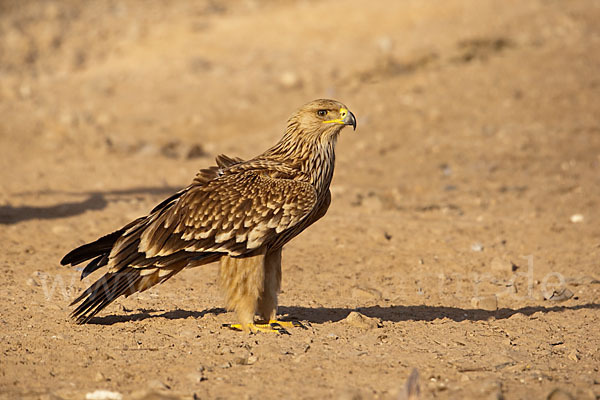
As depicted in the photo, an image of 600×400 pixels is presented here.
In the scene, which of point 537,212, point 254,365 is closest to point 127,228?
point 254,365

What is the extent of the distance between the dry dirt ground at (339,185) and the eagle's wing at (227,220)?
0.63m

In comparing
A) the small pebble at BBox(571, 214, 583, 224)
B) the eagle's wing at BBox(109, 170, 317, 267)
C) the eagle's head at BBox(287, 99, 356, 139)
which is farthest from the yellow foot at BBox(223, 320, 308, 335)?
the small pebble at BBox(571, 214, 583, 224)

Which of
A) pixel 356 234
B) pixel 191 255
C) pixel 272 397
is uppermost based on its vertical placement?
pixel 356 234

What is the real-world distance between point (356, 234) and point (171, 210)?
3.40m

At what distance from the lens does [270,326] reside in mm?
6090

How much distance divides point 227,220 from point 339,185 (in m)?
5.45

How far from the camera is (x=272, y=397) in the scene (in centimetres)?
478

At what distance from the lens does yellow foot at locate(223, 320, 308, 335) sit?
6.01m

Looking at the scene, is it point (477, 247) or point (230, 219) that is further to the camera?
point (477, 247)

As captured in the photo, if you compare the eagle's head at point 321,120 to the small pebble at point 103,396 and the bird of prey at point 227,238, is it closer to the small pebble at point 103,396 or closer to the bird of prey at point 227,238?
the bird of prey at point 227,238

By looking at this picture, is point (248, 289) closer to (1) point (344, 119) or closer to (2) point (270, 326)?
(2) point (270, 326)

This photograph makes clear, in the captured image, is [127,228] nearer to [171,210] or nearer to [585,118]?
[171,210]

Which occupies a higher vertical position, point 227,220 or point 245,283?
point 227,220

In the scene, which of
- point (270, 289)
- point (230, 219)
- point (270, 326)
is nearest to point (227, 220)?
point (230, 219)
